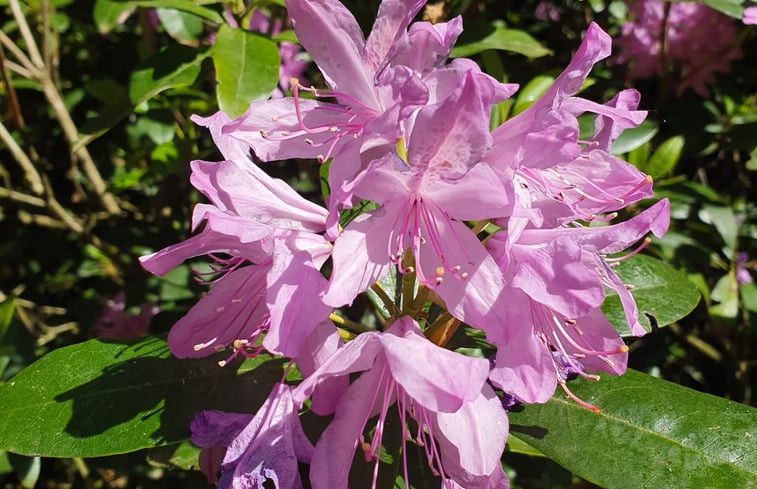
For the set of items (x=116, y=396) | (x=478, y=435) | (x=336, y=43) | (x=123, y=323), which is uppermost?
(x=336, y=43)

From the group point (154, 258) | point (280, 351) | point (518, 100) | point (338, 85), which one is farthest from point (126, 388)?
point (518, 100)

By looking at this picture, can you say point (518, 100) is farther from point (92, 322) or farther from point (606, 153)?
point (92, 322)

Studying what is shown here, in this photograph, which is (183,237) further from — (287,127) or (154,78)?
(287,127)

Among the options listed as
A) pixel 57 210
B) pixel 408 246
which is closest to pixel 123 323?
pixel 57 210

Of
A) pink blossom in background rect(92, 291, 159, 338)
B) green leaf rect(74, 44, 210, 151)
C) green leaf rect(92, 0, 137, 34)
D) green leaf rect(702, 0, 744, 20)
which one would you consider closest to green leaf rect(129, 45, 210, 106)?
green leaf rect(74, 44, 210, 151)

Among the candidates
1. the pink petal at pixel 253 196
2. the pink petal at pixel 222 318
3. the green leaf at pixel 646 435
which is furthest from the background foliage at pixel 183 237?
the pink petal at pixel 253 196

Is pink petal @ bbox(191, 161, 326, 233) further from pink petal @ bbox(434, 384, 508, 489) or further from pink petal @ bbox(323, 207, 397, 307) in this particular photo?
pink petal @ bbox(434, 384, 508, 489)
